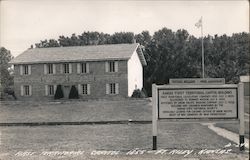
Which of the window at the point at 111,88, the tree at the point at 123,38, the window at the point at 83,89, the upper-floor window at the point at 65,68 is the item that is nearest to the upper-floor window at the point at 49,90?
the upper-floor window at the point at 65,68

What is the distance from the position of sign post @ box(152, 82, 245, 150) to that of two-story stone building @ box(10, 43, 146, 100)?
3143 cm

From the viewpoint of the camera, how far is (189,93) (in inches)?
354

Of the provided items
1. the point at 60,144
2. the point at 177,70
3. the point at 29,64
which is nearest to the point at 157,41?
the point at 177,70

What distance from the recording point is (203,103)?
8930mm

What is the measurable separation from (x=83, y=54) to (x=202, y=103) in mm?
35135

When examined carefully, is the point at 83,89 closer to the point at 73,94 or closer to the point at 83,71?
the point at 73,94

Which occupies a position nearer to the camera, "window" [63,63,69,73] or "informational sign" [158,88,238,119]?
"informational sign" [158,88,238,119]

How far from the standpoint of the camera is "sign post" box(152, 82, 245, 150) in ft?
29.3

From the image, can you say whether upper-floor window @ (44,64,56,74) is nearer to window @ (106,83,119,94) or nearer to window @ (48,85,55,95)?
window @ (48,85,55,95)

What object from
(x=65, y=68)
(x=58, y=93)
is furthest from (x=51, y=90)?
(x=65, y=68)

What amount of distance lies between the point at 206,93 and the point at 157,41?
35.1m

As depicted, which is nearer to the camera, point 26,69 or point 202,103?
point 202,103
